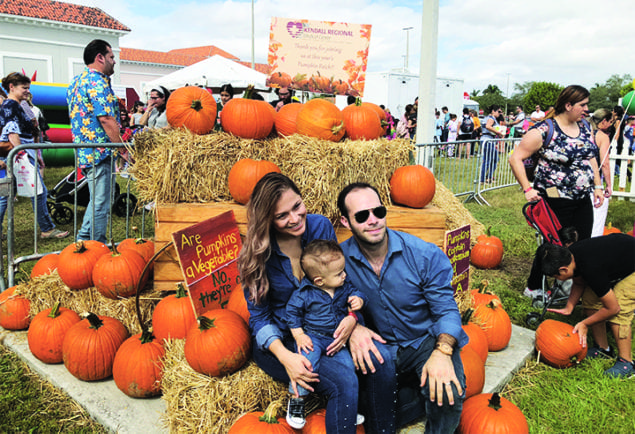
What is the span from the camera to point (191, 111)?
3.69 meters

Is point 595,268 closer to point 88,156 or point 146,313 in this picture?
point 146,313

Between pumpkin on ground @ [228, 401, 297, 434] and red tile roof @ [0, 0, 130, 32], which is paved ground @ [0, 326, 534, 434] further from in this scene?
red tile roof @ [0, 0, 130, 32]

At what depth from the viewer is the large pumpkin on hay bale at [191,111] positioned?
3.69 metres

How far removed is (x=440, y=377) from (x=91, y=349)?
220 cm

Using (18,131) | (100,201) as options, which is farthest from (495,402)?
(18,131)

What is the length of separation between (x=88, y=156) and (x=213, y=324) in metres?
2.99

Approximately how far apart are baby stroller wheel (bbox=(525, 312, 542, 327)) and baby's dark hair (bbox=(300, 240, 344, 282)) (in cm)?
259

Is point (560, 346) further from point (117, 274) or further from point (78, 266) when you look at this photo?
point (78, 266)

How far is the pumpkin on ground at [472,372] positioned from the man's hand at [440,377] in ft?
1.89

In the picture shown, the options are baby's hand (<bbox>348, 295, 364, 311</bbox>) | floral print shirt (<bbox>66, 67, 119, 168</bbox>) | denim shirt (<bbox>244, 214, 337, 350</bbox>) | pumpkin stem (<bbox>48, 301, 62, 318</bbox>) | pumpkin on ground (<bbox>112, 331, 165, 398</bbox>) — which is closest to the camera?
baby's hand (<bbox>348, 295, 364, 311</bbox>)

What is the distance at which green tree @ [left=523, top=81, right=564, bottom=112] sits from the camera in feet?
201

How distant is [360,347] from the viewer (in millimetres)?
2238

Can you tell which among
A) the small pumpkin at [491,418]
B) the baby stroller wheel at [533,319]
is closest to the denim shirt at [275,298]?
the small pumpkin at [491,418]

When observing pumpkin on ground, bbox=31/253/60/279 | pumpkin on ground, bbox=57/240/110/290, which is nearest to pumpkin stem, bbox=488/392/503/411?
A: pumpkin on ground, bbox=57/240/110/290
